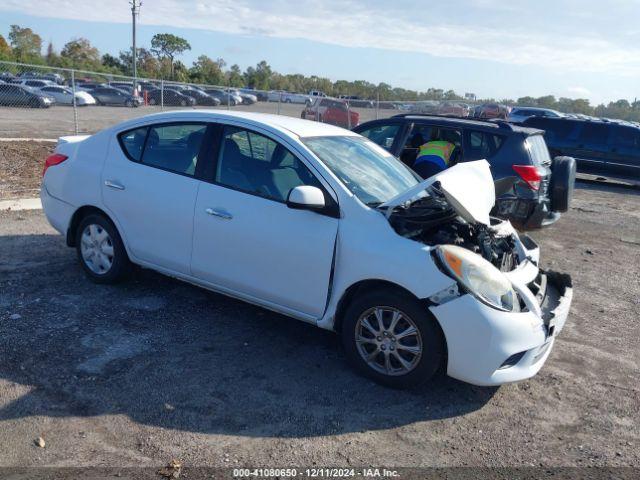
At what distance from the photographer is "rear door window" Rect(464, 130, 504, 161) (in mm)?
8336

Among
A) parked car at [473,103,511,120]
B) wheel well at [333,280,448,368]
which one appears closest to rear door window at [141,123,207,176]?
wheel well at [333,280,448,368]

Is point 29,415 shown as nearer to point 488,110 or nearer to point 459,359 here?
point 459,359

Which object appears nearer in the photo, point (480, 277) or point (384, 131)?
point (480, 277)

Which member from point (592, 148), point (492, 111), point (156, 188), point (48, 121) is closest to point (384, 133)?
point (156, 188)

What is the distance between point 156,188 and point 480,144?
4.96 metres

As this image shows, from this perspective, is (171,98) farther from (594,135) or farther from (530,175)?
(530,175)

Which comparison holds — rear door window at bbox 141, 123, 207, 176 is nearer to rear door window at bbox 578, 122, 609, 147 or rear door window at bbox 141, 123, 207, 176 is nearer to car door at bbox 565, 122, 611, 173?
car door at bbox 565, 122, 611, 173

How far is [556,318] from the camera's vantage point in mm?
4129

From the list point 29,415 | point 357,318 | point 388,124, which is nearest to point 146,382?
point 29,415

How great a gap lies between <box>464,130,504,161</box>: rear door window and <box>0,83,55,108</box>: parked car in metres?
23.2

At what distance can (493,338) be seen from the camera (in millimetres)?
3750

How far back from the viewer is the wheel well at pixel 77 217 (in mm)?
5535

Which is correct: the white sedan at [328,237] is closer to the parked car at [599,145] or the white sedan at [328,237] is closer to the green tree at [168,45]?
the parked car at [599,145]

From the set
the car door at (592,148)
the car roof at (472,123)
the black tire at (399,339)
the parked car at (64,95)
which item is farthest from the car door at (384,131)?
the parked car at (64,95)
